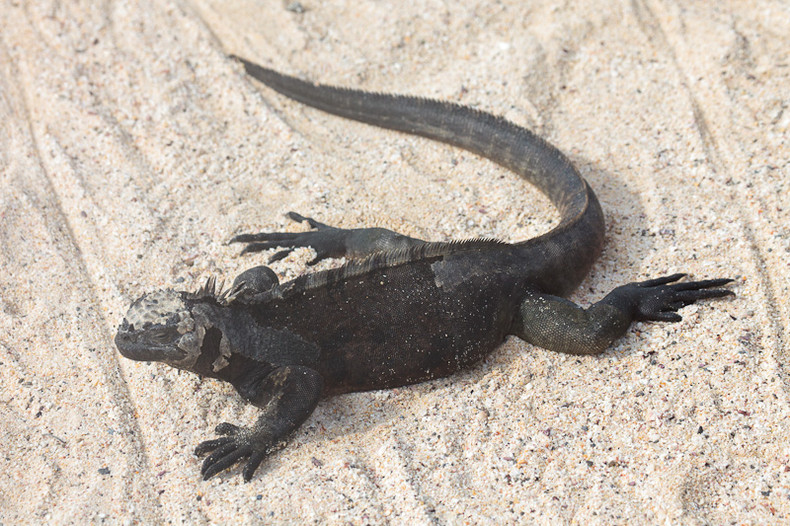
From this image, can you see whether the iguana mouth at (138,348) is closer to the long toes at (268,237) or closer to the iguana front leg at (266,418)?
the iguana front leg at (266,418)

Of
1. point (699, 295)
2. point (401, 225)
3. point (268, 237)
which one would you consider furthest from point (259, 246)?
point (699, 295)

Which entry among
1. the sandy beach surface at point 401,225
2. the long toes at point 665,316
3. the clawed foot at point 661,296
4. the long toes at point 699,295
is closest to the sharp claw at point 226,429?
the sandy beach surface at point 401,225

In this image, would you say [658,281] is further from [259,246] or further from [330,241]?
[259,246]

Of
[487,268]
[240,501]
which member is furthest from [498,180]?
[240,501]

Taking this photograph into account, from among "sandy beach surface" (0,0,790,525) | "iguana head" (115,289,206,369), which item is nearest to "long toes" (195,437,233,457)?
"sandy beach surface" (0,0,790,525)

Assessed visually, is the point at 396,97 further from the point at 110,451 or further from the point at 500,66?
the point at 110,451

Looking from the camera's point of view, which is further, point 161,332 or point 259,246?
point 259,246
